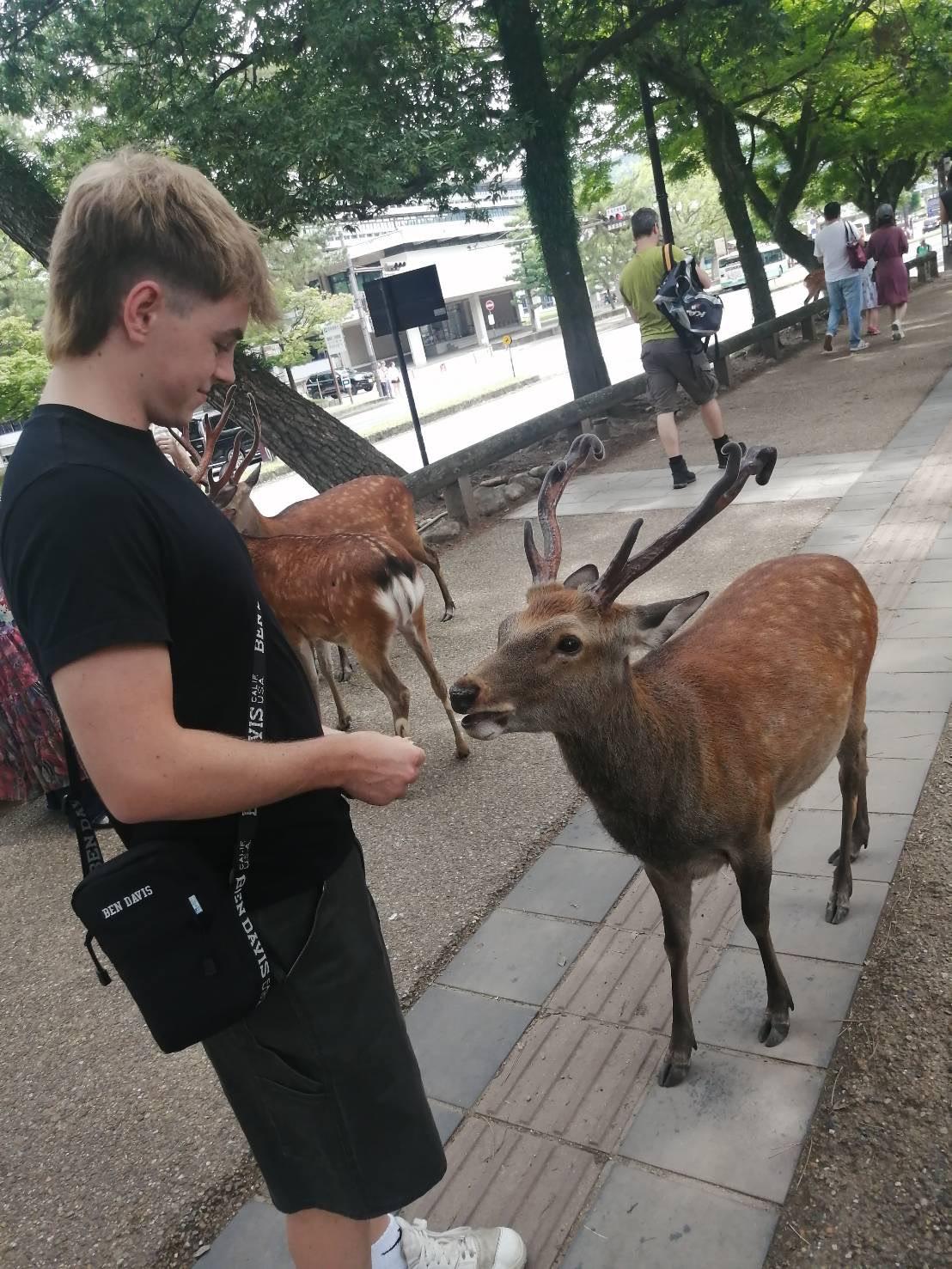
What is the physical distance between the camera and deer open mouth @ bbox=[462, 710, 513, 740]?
218 cm

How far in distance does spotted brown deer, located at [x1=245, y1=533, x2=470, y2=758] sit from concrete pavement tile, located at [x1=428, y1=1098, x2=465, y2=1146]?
2.24 meters

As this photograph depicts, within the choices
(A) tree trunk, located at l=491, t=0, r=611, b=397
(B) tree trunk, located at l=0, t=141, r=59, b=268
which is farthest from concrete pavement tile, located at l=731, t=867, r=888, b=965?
(A) tree trunk, located at l=491, t=0, r=611, b=397

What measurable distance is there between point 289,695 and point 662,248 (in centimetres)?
780

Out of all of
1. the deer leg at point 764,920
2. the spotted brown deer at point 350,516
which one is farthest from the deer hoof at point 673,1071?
the spotted brown deer at point 350,516

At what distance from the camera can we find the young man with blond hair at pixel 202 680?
1217mm

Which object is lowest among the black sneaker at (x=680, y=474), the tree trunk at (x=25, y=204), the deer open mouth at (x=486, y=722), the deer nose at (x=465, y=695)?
the black sneaker at (x=680, y=474)

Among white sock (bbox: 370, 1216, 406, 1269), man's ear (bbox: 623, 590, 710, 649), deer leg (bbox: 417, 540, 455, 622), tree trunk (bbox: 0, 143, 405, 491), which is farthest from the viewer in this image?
tree trunk (bbox: 0, 143, 405, 491)

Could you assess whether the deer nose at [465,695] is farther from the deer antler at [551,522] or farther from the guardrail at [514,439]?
the guardrail at [514,439]

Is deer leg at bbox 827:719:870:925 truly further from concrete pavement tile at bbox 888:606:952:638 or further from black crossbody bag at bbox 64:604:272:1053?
black crossbody bag at bbox 64:604:272:1053

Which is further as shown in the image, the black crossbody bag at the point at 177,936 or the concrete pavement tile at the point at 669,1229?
the concrete pavement tile at the point at 669,1229

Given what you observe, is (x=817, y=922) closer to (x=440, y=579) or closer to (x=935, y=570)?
(x=935, y=570)

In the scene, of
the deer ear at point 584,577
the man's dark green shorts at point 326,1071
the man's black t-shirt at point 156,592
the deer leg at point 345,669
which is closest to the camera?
the man's black t-shirt at point 156,592

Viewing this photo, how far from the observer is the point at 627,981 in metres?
2.89

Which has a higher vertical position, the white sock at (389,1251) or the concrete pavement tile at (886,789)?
the white sock at (389,1251)
